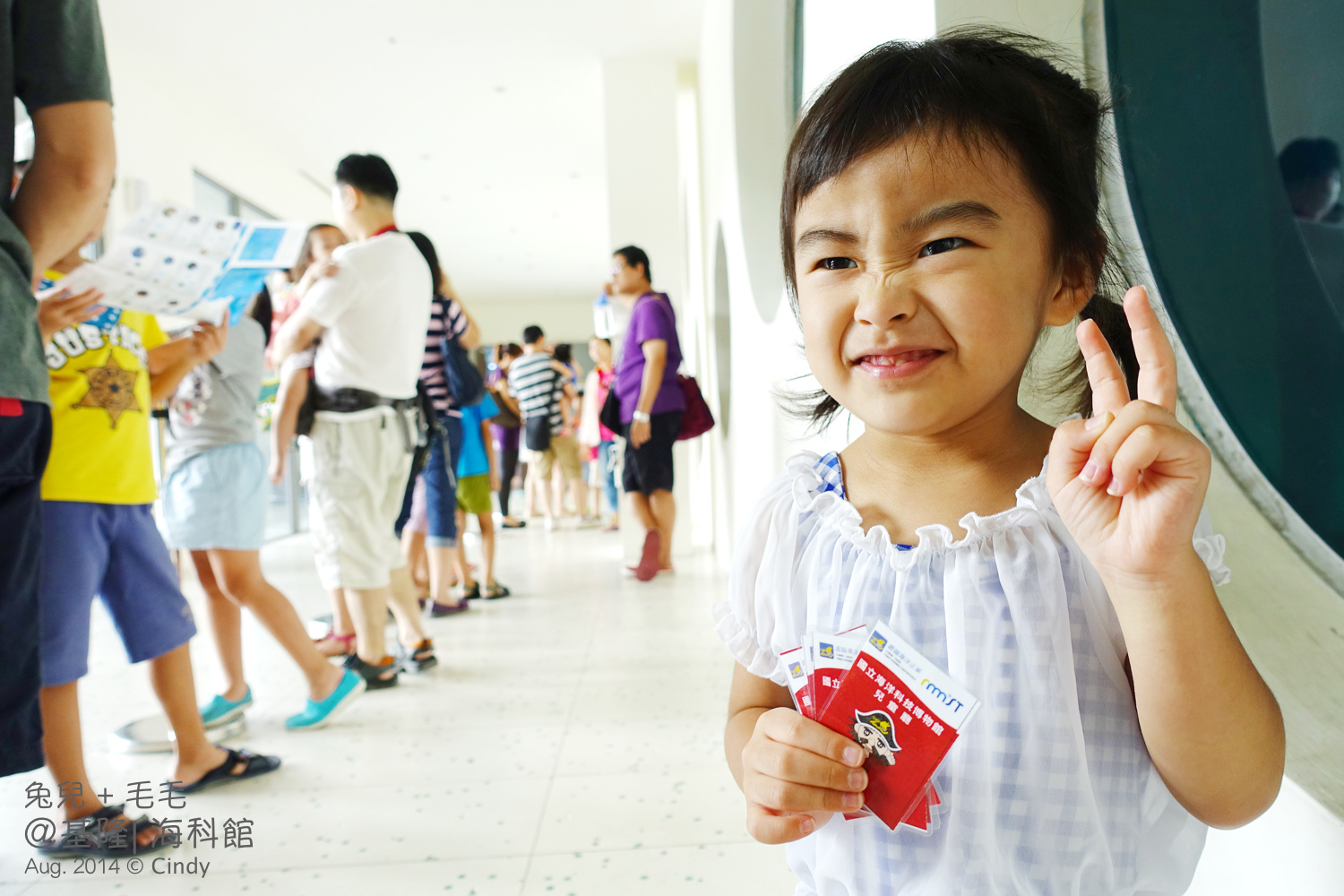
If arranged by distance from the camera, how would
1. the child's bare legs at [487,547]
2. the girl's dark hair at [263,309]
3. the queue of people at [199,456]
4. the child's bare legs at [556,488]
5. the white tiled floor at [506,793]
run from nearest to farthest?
the queue of people at [199,456], the white tiled floor at [506,793], the girl's dark hair at [263,309], the child's bare legs at [487,547], the child's bare legs at [556,488]

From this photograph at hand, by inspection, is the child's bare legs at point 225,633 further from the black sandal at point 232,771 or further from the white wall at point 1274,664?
the white wall at point 1274,664

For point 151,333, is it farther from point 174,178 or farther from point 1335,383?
point 174,178

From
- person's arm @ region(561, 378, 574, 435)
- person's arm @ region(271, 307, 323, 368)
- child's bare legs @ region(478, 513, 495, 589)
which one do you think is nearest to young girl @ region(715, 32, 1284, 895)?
person's arm @ region(271, 307, 323, 368)

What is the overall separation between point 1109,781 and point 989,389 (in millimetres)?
300

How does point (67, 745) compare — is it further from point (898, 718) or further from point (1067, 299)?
point (1067, 299)

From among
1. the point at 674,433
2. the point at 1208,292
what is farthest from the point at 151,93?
the point at 1208,292

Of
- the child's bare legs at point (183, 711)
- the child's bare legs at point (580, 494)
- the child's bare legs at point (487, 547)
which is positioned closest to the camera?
the child's bare legs at point (183, 711)

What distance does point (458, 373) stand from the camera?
3072 millimetres

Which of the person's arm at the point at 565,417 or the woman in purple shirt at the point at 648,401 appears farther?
the person's arm at the point at 565,417

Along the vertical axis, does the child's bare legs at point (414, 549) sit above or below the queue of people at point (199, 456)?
below

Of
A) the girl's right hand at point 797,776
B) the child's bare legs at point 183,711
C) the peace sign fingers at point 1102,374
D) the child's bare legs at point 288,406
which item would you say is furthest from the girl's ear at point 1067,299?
the child's bare legs at point 288,406

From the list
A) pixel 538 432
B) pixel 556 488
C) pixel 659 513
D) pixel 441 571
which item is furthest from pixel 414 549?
pixel 556 488

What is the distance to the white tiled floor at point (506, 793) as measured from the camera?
4.27 feet

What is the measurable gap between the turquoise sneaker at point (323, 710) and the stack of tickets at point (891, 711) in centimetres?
179
